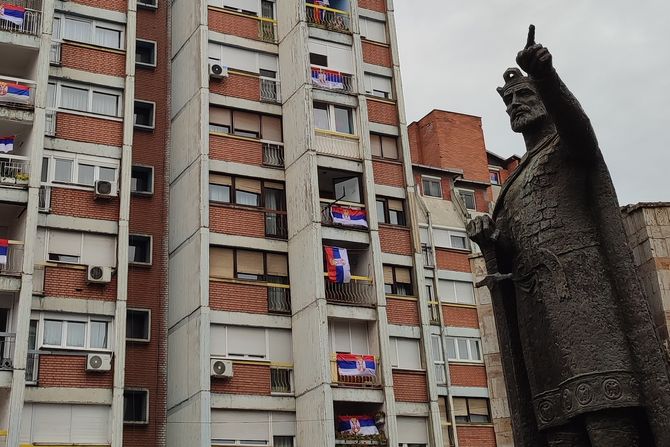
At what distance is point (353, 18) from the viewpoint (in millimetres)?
38594

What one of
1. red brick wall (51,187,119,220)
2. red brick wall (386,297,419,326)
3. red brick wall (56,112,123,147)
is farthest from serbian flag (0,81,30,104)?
red brick wall (386,297,419,326)

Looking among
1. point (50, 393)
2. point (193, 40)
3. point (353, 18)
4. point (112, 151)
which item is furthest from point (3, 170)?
point (353, 18)

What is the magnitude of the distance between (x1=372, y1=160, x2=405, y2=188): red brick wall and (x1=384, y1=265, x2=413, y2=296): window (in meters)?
3.51

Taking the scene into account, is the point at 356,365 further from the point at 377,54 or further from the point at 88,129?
the point at 377,54

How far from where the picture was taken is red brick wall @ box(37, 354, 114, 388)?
2775cm

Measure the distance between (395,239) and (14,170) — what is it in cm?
1440

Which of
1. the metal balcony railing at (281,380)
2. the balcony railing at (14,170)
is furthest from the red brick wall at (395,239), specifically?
the balcony railing at (14,170)

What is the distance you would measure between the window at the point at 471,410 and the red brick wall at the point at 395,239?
7.29 m

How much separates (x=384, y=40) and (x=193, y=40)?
908cm

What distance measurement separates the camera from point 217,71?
35406mm

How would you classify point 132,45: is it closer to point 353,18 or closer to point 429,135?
point 353,18

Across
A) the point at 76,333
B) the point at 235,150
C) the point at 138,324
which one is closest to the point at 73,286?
the point at 76,333

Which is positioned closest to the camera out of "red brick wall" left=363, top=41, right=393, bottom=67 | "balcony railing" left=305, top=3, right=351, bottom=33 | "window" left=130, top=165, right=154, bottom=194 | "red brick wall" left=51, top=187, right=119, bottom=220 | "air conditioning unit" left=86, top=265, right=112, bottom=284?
"air conditioning unit" left=86, top=265, right=112, bottom=284

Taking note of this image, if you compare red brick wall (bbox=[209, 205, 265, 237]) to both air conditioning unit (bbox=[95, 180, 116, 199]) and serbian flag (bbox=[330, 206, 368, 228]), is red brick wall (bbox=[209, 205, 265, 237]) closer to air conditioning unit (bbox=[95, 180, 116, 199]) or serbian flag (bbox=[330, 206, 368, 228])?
serbian flag (bbox=[330, 206, 368, 228])
